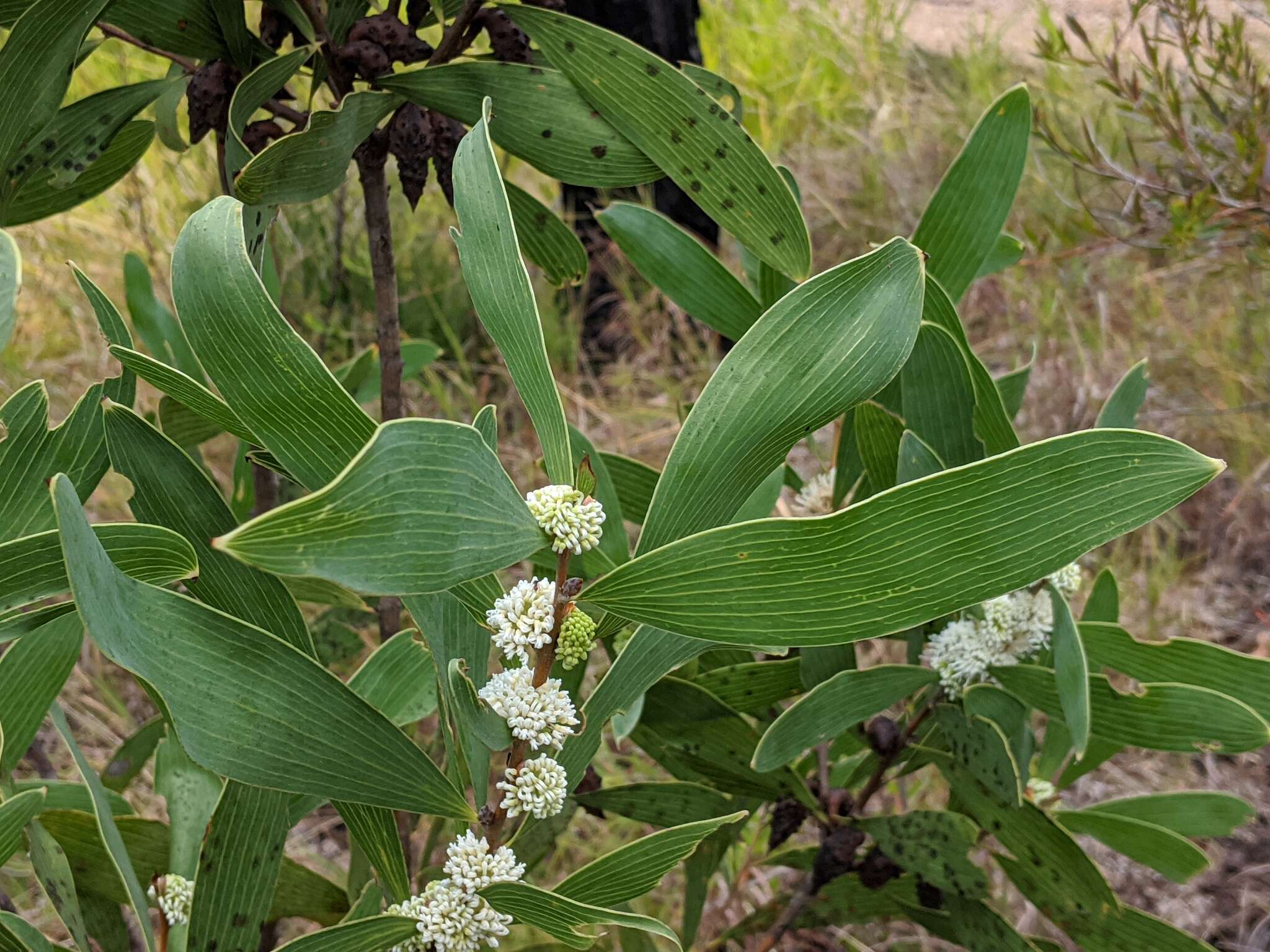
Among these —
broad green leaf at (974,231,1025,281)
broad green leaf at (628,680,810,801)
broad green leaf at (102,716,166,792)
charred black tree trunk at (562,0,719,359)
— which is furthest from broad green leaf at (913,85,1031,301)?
charred black tree trunk at (562,0,719,359)

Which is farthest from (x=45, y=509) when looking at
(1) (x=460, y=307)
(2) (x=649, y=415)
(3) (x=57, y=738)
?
(1) (x=460, y=307)

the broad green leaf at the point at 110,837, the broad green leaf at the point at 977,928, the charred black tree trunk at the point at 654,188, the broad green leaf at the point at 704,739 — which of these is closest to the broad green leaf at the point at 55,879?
the broad green leaf at the point at 110,837

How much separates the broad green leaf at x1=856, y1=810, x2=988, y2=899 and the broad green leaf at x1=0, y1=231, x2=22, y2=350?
0.60m

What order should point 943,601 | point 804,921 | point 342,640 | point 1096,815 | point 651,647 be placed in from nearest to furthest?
1. point 943,601
2. point 651,647
3. point 1096,815
4. point 804,921
5. point 342,640

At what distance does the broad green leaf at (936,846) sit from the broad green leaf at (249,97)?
58 centimetres

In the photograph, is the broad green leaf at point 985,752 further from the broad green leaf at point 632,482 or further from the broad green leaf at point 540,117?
the broad green leaf at point 540,117

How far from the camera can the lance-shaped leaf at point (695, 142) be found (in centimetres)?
69

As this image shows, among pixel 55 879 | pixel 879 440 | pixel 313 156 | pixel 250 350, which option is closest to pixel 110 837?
pixel 55 879

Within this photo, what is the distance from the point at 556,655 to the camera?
0.52 meters

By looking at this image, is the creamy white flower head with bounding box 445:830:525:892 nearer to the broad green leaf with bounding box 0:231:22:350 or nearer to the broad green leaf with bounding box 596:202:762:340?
the broad green leaf with bounding box 0:231:22:350

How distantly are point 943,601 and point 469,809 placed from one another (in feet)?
0.75

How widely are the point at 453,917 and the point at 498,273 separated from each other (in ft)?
0.94

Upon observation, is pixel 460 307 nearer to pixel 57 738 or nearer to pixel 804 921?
pixel 57 738

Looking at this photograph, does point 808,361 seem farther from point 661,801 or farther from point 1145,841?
point 1145,841
